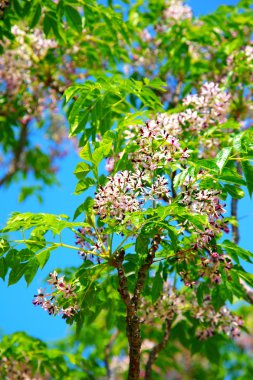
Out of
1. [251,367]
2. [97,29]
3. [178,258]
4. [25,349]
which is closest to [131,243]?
[178,258]

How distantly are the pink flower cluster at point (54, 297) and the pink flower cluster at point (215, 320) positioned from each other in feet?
4.66

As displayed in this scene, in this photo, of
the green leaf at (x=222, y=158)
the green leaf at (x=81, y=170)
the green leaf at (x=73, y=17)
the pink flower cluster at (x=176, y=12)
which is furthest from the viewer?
the pink flower cluster at (x=176, y=12)

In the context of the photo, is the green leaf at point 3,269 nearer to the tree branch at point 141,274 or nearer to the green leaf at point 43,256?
the green leaf at point 43,256

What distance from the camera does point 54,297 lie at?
9.67 feet

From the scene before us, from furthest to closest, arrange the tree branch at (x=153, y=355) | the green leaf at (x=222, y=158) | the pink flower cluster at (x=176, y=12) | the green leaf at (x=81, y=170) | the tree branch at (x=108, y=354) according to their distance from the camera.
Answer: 1. the pink flower cluster at (x=176, y=12)
2. the tree branch at (x=108, y=354)
3. the tree branch at (x=153, y=355)
4. the green leaf at (x=81, y=170)
5. the green leaf at (x=222, y=158)

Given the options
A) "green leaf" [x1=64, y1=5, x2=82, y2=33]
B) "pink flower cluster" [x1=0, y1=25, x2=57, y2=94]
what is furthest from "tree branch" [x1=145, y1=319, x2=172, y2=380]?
"pink flower cluster" [x1=0, y1=25, x2=57, y2=94]

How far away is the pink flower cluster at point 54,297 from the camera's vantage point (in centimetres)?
291

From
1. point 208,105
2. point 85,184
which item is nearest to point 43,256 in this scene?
point 85,184

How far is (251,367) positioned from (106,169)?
18.1ft

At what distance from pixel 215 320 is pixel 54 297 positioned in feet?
5.37

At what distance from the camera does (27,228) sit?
2.82 metres

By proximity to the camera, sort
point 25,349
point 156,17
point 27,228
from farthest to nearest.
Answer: point 156,17
point 25,349
point 27,228

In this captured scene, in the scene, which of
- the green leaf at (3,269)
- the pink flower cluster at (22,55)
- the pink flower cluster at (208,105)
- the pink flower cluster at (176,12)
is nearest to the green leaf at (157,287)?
the green leaf at (3,269)

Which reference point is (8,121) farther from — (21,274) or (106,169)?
(21,274)
